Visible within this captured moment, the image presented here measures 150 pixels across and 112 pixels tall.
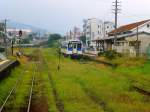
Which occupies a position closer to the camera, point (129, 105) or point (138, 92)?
point (129, 105)

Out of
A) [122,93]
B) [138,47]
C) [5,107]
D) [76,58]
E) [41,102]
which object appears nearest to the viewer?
[5,107]

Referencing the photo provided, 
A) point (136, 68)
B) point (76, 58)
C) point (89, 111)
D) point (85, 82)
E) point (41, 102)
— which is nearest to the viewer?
point (89, 111)

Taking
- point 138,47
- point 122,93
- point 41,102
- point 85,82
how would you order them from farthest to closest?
point 138,47, point 85,82, point 122,93, point 41,102

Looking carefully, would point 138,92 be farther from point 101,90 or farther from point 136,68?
point 136,68

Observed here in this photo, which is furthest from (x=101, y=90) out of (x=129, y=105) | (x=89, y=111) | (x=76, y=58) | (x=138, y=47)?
(x=76, y=58)

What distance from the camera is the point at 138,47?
5316 centimetres

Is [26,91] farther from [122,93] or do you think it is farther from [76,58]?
[76,58]

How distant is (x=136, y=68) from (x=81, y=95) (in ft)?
63.9

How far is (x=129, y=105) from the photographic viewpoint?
15.1 m

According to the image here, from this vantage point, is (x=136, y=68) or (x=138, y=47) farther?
(x=138, y=47)

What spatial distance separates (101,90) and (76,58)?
131 ft

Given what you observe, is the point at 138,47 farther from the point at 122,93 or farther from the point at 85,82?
the point at 122,93

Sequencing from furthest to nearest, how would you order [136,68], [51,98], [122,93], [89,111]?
[136,68] < [122,93] < [51,98] < [89,111]

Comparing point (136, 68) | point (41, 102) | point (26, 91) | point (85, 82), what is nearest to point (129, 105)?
point (41, 102)
